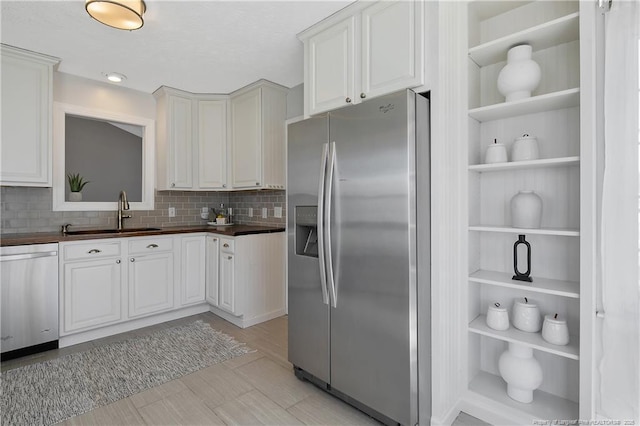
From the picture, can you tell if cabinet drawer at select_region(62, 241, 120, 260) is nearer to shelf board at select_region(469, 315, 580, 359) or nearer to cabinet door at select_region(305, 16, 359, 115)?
cabinet door at select_region(305, 16, 359, 115)

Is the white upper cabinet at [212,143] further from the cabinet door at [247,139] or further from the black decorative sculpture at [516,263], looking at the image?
the black decorative sculpture at [516,263]

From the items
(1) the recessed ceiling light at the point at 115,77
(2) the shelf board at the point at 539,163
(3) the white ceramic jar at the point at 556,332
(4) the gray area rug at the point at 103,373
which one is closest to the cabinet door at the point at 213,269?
(4) the gray area rug at the point at 103,373

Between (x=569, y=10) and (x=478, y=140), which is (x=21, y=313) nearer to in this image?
(x=478, y=140)

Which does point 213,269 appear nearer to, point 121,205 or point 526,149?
point 121,205

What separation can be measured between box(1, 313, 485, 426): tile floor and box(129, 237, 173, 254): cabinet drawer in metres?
1.02

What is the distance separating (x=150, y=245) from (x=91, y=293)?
605 mm

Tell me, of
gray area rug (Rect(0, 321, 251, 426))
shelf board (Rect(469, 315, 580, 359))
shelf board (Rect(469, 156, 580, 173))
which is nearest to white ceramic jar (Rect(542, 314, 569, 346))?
shelf board (Rect(469, 315, 580, 359))

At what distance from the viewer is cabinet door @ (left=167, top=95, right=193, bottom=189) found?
11.7 ft

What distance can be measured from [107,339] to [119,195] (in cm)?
149

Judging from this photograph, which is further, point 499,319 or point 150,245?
point 150,245

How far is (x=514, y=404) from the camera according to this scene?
1739 mm

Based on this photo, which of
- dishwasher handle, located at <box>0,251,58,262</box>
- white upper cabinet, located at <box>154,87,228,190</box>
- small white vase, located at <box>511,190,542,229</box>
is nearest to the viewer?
small white vase, located at <box>511,190,542,229</box>

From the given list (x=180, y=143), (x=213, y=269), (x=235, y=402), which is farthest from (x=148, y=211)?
(x=235, y=402)

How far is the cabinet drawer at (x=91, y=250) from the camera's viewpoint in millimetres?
2653
